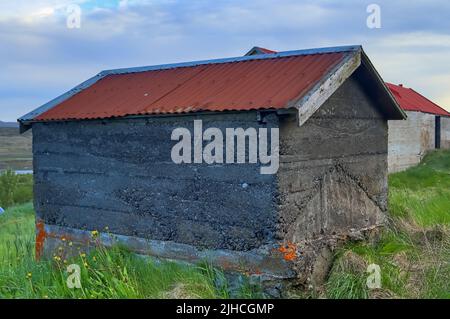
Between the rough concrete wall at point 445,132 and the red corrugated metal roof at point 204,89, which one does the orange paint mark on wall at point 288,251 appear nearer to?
the red corrugated metal roof at point 204,89

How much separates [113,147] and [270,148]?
2.74 meters

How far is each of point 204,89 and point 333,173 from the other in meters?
2.20

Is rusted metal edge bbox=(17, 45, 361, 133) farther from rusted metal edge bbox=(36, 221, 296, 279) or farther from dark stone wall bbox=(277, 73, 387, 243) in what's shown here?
rusted metal edge bbox=(36, 221, 296, 279)

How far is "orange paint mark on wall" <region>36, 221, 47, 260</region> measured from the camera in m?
9.19

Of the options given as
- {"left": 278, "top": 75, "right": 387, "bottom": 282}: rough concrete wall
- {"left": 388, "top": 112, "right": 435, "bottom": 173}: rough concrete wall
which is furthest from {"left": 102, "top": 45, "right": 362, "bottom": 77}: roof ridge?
{"left": 388, "top": 112, "right": 435, "bottom": 173}: rough concrete wall

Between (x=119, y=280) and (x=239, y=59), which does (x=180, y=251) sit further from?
(x=239, y=59)

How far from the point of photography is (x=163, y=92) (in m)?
8.26

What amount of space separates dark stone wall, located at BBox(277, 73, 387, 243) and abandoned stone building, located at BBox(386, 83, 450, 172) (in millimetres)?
13244

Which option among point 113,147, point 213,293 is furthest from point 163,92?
point 213,293

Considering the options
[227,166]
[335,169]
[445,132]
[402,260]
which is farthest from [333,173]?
[445,132]

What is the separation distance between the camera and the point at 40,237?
9242 mm
